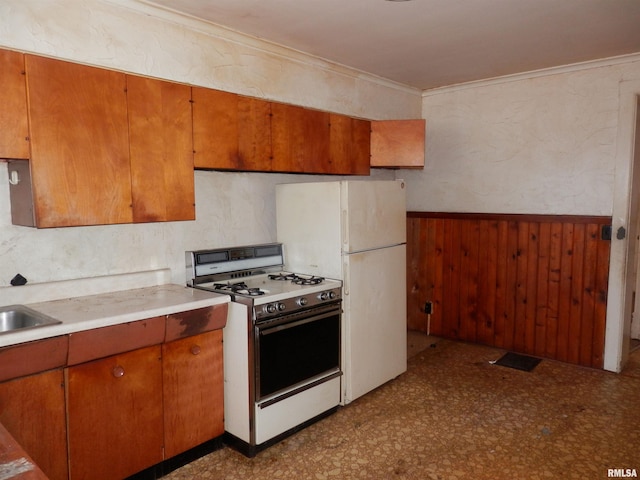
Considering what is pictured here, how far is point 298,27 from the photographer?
2.96m

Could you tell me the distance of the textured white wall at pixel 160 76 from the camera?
235 cm

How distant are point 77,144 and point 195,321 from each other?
1.09 metres

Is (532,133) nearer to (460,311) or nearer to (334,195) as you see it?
(460,311)

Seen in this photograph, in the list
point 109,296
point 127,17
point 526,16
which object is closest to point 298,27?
point 127,17

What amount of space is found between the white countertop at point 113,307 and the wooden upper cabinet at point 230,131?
81 cm

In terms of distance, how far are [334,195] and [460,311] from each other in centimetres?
225

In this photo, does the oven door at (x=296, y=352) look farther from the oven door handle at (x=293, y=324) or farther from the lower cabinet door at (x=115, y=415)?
the lower cabinet door at (x=115, y=415)

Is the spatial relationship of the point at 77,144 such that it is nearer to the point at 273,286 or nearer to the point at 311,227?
the point at 273,286

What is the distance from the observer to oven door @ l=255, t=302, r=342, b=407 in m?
2.67

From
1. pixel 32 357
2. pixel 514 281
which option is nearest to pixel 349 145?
pixel 514 281

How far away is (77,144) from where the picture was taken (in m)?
2.29

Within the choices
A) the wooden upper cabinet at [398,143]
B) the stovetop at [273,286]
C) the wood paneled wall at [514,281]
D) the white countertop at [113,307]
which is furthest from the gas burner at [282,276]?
the wood paneled wall at [514,281]

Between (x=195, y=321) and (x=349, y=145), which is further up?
(x=349, y=145)

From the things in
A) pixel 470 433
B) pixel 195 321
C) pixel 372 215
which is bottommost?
pixel 470 433
